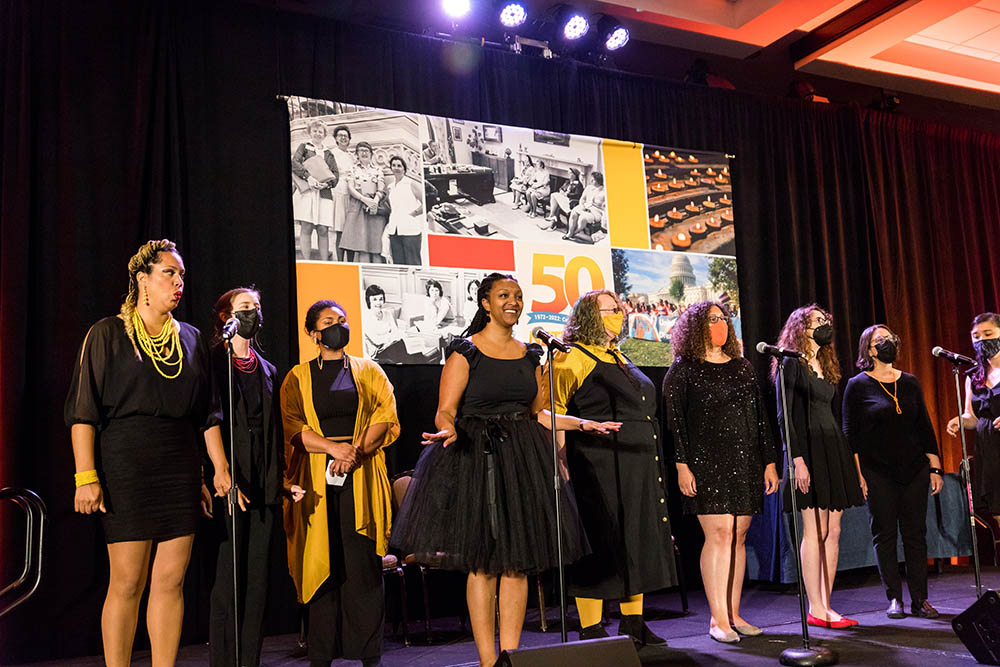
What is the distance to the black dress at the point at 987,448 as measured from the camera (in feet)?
17.4

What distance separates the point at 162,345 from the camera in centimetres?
337

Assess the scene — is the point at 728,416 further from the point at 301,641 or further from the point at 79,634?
the point at 79,634

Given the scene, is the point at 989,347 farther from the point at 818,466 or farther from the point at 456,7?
the point at 456,7

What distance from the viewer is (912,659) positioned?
12.4ft

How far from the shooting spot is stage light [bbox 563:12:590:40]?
6.38 m

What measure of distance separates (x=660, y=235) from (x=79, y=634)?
4.54m

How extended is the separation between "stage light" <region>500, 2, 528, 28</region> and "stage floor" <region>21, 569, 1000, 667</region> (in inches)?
154

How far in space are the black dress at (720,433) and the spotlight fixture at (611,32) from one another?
10.0 feet

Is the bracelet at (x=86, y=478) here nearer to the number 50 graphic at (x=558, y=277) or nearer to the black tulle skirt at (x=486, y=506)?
the black tulle skirt at (x=486, y=506)

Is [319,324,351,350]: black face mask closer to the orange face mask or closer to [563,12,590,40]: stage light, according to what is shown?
the orange face mask

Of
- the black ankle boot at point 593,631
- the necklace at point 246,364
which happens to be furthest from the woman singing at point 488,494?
the necklace at point 246,364

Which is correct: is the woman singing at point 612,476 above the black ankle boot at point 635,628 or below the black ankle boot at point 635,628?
above

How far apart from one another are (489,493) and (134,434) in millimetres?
1287

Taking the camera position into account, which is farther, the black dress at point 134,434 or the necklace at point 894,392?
the necklace at point 894,392
